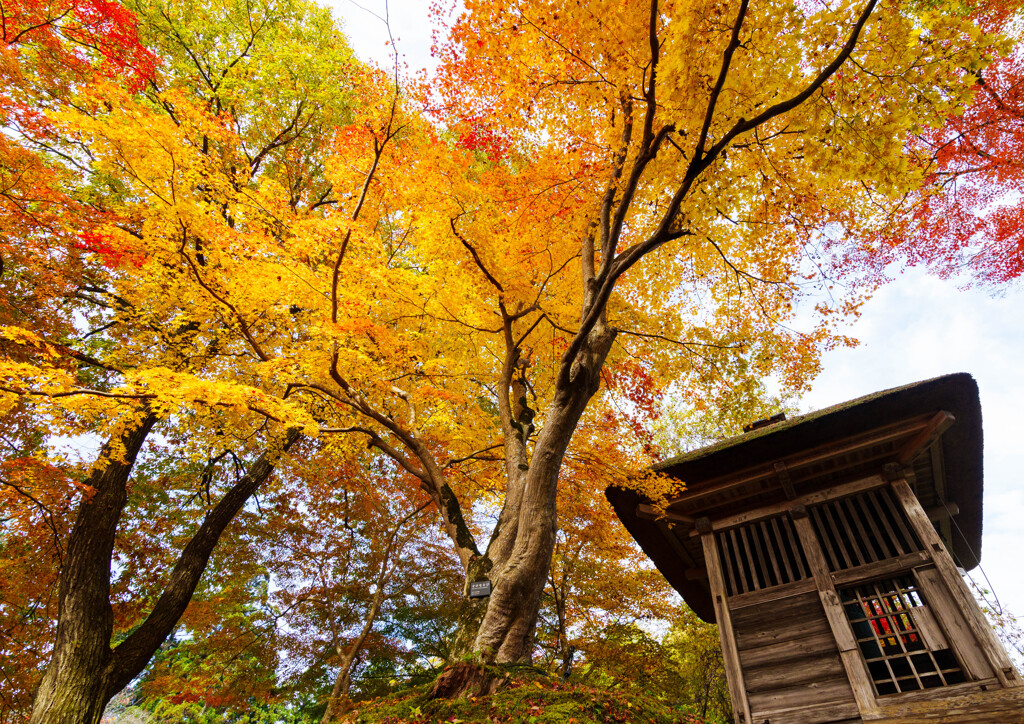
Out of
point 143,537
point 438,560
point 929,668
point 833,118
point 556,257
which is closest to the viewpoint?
point 833,118

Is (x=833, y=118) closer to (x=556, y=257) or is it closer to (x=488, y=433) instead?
(x=556, y=257)

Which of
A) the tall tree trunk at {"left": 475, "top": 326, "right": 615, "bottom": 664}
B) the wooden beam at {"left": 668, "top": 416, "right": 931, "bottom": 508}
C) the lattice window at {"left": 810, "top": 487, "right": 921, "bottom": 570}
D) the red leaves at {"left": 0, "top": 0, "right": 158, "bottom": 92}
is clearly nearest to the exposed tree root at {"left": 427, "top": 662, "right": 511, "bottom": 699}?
the tall tree trunk at {"left": 475, "top": 326, "right": 615, "bottom": 664}

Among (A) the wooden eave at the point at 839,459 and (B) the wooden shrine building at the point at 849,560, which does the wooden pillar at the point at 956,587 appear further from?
(A) the wooden eave at the point at 839,459

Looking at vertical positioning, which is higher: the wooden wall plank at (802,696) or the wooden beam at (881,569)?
the wooden beam at (881,569)

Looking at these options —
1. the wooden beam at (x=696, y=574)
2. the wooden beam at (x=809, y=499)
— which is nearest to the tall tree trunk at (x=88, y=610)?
the wooden beam at (x=809, y=499)

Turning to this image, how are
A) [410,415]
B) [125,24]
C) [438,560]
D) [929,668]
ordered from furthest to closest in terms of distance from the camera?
[438,560] < [125,24] < [410,415] < [929,668]

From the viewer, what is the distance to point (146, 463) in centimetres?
1130

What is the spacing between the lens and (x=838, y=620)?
6000 millimetres

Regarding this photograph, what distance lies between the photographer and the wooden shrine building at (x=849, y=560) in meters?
5.36

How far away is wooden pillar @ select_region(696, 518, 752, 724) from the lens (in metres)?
6.09

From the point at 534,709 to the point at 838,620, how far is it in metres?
4.73

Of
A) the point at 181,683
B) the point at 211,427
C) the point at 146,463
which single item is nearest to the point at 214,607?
the point at 181,683

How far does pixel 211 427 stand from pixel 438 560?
24.6 ft

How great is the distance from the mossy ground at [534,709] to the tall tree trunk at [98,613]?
505 centimetres
